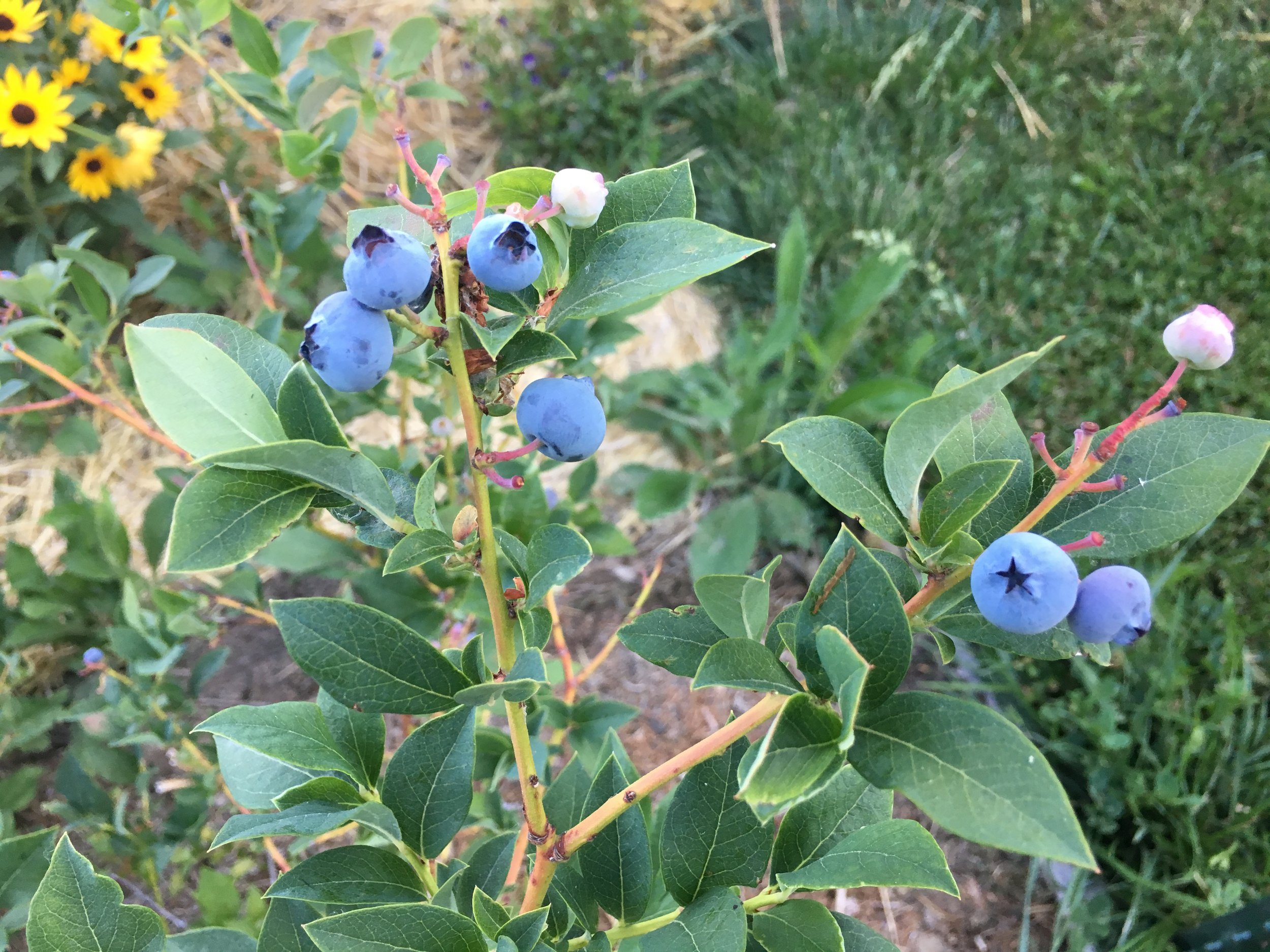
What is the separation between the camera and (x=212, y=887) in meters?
0.98

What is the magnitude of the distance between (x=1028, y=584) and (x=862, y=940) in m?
0.28

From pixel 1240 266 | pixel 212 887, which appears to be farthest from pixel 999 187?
pixel 212 887

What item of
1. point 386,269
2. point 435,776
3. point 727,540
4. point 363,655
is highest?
point 386,269

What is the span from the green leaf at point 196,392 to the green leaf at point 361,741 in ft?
0.69

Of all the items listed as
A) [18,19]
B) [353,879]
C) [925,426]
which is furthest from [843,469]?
[18,19]

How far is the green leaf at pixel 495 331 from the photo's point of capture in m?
0.38

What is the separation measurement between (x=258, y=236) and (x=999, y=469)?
5.05ft

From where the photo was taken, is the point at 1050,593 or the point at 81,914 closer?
the point at 1050,593

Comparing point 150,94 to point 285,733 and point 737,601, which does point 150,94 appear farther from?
point 737,601

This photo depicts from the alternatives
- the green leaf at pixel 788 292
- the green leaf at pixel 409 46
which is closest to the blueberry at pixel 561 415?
the green leaf at pixel 409 46

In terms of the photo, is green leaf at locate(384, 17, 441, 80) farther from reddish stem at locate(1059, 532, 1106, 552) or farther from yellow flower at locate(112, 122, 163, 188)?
reddish stem at locate(1059, 532, 1106, 552)

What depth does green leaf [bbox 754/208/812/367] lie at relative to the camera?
1.90 metres

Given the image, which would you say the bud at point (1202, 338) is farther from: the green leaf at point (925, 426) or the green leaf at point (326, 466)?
the green leaf at point (326, 466)

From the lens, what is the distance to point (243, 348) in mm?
438
